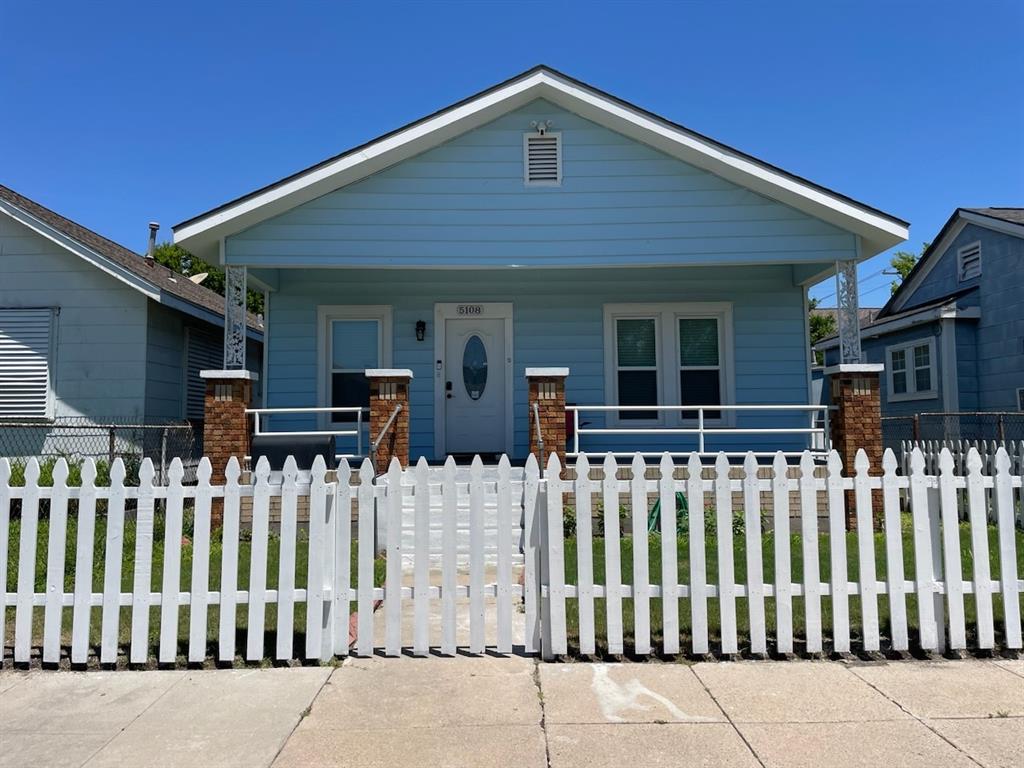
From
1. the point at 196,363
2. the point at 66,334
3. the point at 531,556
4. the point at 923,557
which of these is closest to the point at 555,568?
the point at 531,556

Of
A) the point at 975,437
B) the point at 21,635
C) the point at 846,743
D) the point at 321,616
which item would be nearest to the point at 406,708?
the point at 321,616

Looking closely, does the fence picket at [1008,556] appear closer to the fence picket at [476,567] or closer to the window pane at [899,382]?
the fence picket at [476,567]

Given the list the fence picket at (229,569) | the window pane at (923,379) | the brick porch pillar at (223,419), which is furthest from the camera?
the window pane at (923,379)

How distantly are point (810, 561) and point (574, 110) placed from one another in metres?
7.39

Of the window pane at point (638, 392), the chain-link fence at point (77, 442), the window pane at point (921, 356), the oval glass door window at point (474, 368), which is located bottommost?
the chain-link fence at point (77, 442)

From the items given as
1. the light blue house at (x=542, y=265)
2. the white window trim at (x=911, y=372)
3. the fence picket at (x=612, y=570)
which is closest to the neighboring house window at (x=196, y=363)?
the light blue house at (x=542, y=265)

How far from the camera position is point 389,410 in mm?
8594

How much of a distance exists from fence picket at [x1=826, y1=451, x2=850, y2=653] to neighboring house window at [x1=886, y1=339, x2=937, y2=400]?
13.6 meters

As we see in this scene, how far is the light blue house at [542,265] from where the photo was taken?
31.7 ft

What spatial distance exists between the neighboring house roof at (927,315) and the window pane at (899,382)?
41.1 inches

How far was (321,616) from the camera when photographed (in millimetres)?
4617

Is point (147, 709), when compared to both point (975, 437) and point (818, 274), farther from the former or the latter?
point (975, 437)

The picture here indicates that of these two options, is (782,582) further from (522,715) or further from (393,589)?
(393,589)

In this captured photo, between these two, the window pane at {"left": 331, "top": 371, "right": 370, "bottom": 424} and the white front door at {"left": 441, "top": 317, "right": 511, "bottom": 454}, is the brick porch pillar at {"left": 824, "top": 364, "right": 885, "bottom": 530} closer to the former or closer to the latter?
the white front door at {"left": 441, "top": 317, "right": 511, "bottom": 454}
